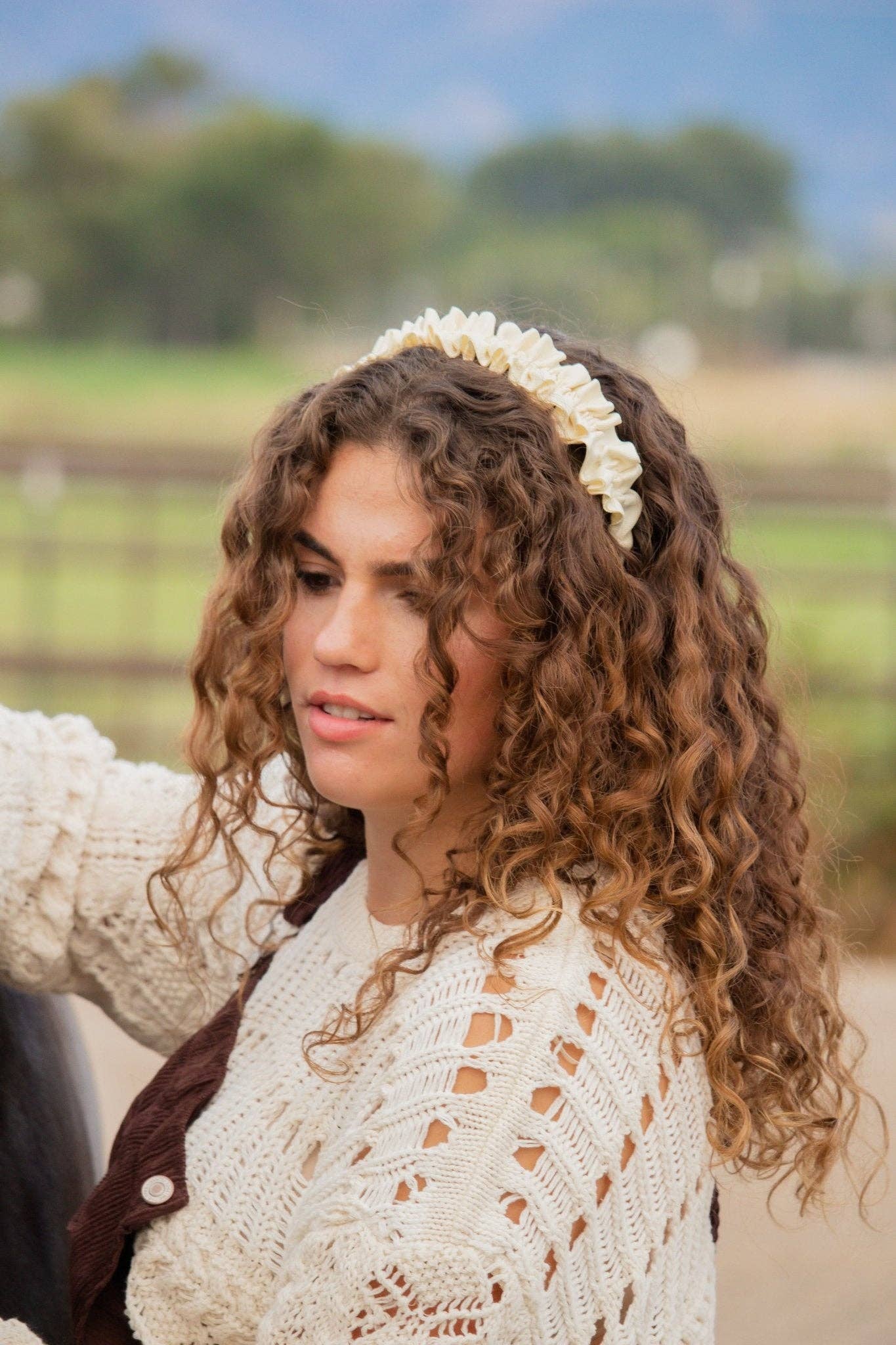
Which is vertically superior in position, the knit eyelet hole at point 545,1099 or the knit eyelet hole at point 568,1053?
the knit eyelet hole at point 568,1053

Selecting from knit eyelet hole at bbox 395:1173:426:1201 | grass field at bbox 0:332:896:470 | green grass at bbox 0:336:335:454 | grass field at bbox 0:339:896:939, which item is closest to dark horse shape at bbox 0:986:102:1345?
grass field at bbox 0:339:896:939

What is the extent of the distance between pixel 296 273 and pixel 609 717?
16.9 m

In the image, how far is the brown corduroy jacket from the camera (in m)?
1.14

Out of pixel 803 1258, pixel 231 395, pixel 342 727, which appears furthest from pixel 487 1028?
pixel 231 395

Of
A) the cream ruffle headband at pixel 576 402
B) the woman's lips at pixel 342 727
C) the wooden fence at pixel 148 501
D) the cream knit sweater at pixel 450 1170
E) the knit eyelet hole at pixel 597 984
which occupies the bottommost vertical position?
the wooden fence at pixel 148 501

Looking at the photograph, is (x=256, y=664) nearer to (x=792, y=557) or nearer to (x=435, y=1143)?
(x=435, y=1143)

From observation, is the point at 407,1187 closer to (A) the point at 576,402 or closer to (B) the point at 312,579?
(B) the point at 312,579

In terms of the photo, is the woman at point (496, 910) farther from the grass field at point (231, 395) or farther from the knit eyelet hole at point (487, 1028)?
the grass field at point (231, 395)

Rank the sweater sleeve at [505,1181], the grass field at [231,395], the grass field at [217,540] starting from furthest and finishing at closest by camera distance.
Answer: the grass field at [231,395] < the grass field at [217,540] < the sweater sleeve at [505,1181]

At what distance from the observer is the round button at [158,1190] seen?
1131mm

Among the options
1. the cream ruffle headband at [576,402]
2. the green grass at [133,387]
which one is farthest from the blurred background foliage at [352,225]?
the cream ruffle headband at [576,402]

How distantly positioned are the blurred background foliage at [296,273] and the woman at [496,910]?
5.35m

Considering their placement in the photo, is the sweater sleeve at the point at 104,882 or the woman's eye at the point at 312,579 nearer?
the woman's eye at the point at 312,579

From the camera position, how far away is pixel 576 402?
3.81ft
